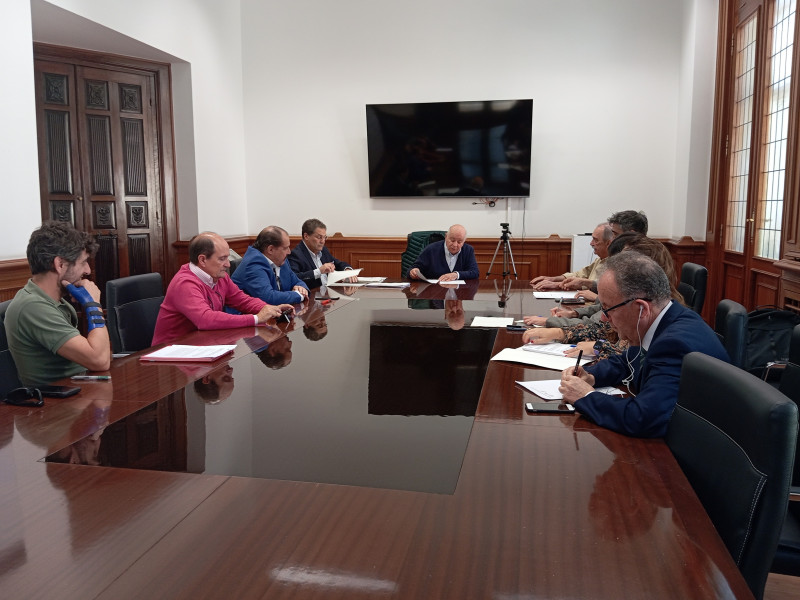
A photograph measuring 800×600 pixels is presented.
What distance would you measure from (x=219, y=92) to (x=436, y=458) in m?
5.96

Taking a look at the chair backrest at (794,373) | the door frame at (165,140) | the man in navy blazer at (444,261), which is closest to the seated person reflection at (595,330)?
the chair backrest at (794,373)

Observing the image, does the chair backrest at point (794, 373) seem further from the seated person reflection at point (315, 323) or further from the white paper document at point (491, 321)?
the seated person reflection at point (315, 323)

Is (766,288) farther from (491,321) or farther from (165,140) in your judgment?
(165,140)

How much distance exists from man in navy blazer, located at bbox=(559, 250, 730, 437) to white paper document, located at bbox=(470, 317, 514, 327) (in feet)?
3.72

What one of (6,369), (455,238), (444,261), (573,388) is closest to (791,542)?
(573,388)

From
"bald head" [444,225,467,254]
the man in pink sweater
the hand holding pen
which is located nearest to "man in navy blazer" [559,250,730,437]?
the hand holding pen

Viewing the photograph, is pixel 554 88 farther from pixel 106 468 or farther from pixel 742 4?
pixel 106 468

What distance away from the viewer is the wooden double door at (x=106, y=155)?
5.37 metres

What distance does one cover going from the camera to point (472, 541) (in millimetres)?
1201

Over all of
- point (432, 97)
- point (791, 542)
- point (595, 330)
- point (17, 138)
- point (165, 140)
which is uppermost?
point (432, 97)

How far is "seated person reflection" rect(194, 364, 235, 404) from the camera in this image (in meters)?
2.12

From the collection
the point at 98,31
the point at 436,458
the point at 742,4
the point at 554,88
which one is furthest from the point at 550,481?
the point at 554,88

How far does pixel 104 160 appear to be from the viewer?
570 centimetres

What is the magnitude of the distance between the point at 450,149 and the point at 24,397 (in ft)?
18.1
